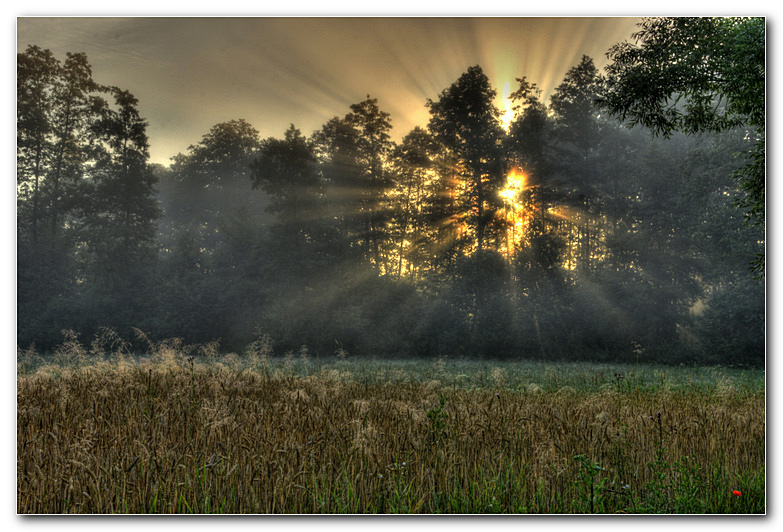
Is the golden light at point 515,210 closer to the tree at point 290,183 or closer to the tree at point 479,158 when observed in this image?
the tree at point 479,158

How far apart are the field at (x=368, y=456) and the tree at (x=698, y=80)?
11.3 ft

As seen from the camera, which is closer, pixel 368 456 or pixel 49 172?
pixel 368 456

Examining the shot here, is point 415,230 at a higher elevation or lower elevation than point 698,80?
lower

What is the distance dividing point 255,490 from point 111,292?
10844 millimetres

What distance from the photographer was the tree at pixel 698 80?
6.36 meters

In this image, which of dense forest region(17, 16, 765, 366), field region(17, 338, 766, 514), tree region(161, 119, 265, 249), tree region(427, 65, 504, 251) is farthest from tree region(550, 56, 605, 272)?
field region(17, 338, 766, 514)

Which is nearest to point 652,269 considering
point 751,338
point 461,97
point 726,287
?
point 726,287

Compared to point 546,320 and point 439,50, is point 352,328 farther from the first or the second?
point 439,50

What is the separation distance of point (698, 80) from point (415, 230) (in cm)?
771

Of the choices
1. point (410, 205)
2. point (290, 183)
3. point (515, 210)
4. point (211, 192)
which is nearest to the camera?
point (410, 205)

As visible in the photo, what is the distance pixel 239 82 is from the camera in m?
7.55

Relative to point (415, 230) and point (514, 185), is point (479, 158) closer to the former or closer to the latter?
point (514, 185)

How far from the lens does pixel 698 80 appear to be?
7965mm

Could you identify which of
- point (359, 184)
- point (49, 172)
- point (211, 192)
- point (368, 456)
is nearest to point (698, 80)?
point (368, 456)
